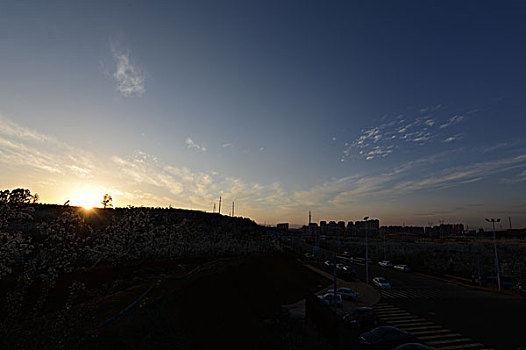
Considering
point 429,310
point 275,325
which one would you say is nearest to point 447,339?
point 429,310

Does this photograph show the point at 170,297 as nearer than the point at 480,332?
Yes

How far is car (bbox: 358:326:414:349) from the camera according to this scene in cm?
1798

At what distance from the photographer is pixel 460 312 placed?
2780 centimetres

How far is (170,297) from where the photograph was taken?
20.7 meters

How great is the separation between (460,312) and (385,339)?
51.3 feet

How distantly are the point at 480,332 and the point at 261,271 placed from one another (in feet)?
90.8

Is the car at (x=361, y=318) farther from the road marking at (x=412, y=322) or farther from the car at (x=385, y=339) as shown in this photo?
the car at (x=385, y=339)

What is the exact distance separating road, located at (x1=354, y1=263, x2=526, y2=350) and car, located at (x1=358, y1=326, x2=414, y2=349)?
10.8 feet

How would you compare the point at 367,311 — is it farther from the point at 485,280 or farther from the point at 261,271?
the point at 485,280

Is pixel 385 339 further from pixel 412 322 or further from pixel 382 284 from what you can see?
pixel 382 284

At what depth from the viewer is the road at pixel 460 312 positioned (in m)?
20.8

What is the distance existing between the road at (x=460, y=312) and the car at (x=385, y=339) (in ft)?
10.8

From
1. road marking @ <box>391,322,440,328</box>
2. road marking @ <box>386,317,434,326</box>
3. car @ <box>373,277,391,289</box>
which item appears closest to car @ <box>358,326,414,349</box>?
road marking @ <box>391,322,440,328</box>

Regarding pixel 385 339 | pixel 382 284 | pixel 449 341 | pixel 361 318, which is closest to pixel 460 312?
pixel 449 341
